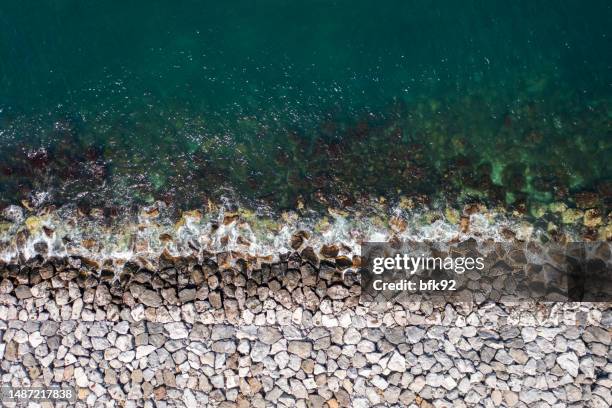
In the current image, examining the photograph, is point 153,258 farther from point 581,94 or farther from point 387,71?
point 581,94

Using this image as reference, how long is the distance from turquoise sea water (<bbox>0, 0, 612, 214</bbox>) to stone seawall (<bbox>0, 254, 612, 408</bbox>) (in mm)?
2765

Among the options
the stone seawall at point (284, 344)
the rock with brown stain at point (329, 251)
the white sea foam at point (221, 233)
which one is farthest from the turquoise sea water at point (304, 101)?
the stone seawall at point (284, 344)

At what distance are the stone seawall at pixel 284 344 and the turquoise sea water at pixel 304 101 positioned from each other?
2765 mm

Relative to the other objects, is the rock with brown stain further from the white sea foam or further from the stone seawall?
the stone seawall

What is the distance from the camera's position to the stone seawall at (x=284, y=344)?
1347 centimetres

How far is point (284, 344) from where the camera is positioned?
13.9 metres

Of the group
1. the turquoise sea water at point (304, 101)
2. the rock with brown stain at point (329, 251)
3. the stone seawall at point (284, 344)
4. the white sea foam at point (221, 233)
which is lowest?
the stone seawall at point (284, 344)

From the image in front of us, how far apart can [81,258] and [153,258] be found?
2.09 metres

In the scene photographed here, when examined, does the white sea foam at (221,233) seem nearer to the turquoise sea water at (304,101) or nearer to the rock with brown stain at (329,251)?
the rock with brown stain at (329,251)

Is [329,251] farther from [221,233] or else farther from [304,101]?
[304,101]

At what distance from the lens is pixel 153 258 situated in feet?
49.2

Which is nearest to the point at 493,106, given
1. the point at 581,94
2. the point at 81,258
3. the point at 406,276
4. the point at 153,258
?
the point at 581,94

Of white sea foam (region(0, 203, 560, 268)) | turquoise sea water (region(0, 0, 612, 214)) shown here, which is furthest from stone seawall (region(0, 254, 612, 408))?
turquoise sea water (region(0, 0, 612, 214))

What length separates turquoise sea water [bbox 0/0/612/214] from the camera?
51.5 feet
